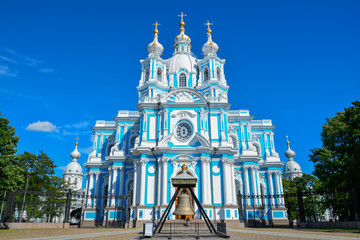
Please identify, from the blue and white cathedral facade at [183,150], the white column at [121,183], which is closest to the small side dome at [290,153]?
the blue and white cathedral facade at [183,150]

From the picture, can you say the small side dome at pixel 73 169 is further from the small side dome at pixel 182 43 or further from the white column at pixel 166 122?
the white column at pixel 166 122

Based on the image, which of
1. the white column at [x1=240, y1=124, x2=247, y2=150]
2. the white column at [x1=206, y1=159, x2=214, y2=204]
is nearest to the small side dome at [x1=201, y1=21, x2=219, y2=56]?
the white column at [x1=240, y1=124, x2=247, y2=150]

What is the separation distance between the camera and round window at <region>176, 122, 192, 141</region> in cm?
2962

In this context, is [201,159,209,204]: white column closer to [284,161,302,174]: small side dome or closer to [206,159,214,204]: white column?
[206,159,214,204]: white column

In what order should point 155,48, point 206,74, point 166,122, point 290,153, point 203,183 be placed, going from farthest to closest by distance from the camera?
point 290,153
point 155,48
point 206,74
point 166,122
point 203,183

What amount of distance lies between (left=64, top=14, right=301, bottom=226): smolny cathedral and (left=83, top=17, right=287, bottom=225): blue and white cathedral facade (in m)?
0.10

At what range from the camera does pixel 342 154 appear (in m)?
19.8

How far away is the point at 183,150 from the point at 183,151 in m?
0.12

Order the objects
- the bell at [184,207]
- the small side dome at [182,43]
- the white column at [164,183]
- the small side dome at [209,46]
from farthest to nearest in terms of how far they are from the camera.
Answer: the small side dome at [182,43]
the small side dome at [209,46]
the white column at [164,183]
the bell at [184,207]

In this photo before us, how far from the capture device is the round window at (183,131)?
29.6 m

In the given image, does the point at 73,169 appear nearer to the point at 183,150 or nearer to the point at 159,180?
the point at 159,180

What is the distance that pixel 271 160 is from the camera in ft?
122

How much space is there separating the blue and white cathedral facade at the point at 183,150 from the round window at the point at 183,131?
57mm

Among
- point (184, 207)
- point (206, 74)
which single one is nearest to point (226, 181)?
point (184, 207)
